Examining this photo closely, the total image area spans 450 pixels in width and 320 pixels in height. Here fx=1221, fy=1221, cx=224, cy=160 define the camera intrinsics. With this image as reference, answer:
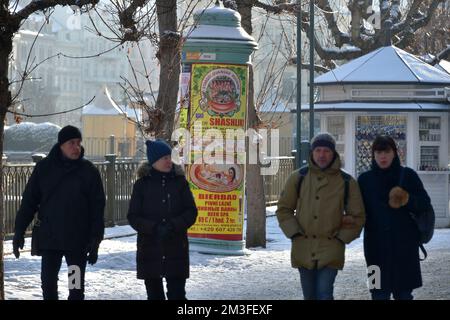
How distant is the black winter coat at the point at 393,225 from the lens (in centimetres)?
908

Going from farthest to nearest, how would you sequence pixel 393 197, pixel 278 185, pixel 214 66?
pixel 278 185 → pixel 214 66 → pixel 393 197

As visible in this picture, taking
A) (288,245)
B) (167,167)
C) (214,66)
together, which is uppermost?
(214,66)

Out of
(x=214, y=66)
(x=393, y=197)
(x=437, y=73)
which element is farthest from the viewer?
(x=437, y=73)

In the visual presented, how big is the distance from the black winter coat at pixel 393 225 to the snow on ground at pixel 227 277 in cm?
334

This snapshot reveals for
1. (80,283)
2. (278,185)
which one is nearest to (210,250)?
(80,283)

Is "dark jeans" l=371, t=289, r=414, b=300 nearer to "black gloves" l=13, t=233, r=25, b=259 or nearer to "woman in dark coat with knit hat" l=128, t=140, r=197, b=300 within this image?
"woman in dark coat with knit hat" l=128, t=140, r=197, b=300

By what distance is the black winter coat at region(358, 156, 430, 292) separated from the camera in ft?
29.8

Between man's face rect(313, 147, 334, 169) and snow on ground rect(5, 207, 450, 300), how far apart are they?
12.4ft

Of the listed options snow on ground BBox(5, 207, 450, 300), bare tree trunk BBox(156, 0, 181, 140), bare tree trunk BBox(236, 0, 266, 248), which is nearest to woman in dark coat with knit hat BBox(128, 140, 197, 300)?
snow on ground BBox(5, 207, 450, 300)

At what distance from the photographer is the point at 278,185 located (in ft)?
96.4

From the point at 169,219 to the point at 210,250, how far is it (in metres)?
7.26

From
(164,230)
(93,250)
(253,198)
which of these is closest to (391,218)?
(164,230)
